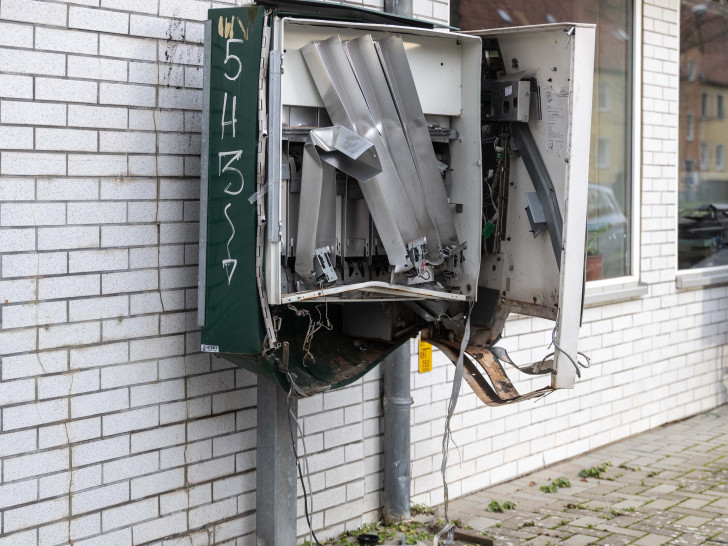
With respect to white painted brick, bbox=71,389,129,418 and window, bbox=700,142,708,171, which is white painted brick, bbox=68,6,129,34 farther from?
window, bbox=700,142,708,171

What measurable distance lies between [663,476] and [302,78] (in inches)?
160

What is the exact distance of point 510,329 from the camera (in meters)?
6.45

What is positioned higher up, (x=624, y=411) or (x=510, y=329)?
(x=510, y=329)

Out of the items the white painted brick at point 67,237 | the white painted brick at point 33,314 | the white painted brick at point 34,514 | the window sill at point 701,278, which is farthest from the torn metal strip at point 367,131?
the window sill at point 701,278

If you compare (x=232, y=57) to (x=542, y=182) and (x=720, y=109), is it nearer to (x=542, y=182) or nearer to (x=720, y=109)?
(x=542, y=182)

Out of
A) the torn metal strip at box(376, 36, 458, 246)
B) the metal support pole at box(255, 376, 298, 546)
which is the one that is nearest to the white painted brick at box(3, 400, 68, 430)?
the metal support pole at box(255, 376, 298, 546)

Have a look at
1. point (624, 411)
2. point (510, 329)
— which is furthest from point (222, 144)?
point (624, 411)

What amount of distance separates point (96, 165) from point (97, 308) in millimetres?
602

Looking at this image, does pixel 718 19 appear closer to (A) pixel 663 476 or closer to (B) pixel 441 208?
(A) pixel 663 476

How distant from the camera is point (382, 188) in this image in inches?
168

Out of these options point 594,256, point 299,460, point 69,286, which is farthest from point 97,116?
point 594,256

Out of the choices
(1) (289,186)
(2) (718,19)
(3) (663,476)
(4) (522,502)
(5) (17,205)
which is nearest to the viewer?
(5) (17,205)

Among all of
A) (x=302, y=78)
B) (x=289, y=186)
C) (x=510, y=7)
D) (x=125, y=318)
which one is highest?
(x=510, y=7)

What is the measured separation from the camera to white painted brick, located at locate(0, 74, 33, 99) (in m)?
3.79
